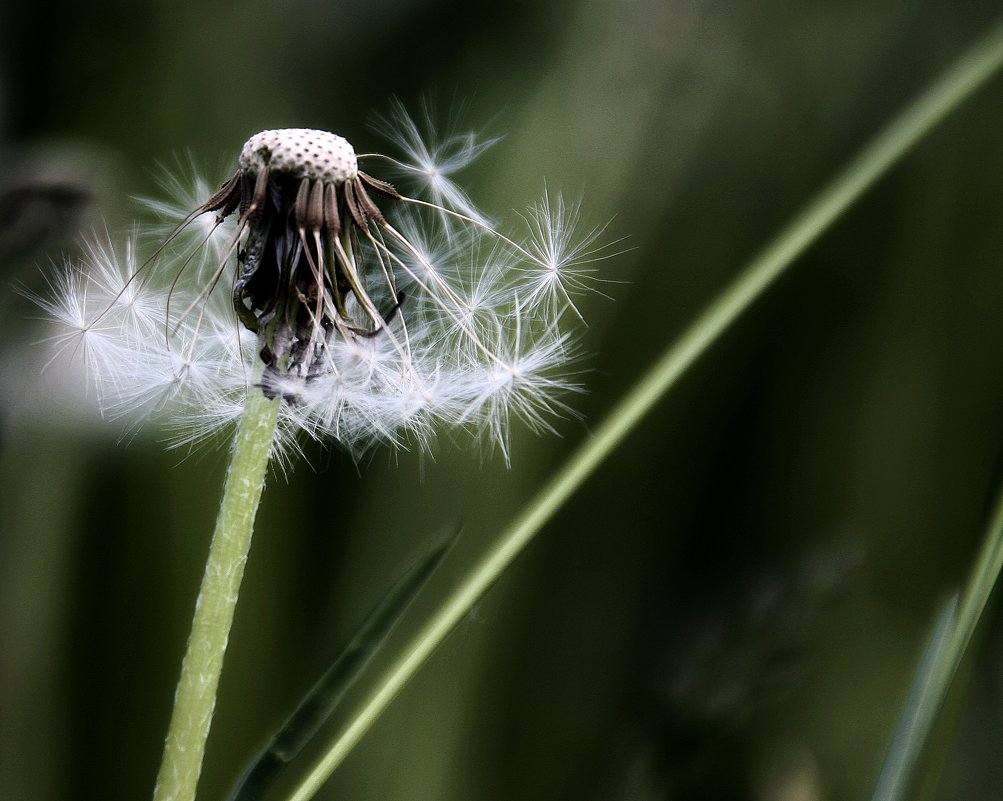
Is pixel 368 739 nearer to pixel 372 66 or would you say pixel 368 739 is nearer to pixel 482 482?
pixel 482 482

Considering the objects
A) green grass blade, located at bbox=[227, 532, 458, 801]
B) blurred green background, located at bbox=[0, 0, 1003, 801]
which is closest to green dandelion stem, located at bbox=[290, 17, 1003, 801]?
green grass blade, located at bbox=[227, 532, 458, 801]

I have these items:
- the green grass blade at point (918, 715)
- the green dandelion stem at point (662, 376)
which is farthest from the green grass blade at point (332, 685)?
the green grass blade at point (918, 715)

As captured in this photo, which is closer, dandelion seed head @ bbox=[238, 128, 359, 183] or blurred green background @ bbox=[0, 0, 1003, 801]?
dandelion seed head @ bbox=[238, 128, 359, 183]

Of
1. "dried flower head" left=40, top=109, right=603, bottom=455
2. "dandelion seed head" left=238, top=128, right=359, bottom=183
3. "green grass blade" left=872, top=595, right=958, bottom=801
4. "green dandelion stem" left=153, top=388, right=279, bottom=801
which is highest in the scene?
"dandelion seed head" left=238, top=128, right=359, bottom=183

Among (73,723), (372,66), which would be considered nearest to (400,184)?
(372,66)

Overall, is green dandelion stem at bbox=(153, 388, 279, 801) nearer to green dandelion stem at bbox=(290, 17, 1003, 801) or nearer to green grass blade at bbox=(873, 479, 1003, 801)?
green dandelion stem at bbox=(290, 17, 1003, 801)

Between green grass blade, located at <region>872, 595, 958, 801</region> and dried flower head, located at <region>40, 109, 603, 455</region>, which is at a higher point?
dried flower head, located at <region>40, 109, 603, 455</region>

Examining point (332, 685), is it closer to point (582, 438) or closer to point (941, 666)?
point (941, 666)

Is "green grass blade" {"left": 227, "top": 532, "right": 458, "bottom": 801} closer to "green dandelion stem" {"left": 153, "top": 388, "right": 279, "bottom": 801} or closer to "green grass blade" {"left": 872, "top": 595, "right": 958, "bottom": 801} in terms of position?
"green dandelion stem" {"left": 153, "top": 388, "right": 279, "bottom": 801}
